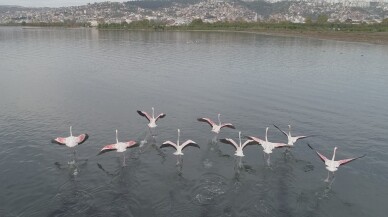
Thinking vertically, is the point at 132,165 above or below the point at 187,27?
below

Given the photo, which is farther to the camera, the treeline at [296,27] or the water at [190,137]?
the treeline at [296,27]

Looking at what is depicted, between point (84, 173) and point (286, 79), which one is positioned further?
point (286, 79)

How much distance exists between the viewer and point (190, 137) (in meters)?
34.0

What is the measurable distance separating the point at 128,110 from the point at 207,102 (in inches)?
387

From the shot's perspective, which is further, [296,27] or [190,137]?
[296,27]

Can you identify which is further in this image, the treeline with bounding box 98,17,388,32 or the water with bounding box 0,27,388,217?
the treeline with bounding box 98,17,388,32

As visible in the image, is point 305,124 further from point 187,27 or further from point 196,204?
point 187,27

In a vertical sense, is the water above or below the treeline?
below

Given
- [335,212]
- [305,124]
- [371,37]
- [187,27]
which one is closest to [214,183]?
[335,212]

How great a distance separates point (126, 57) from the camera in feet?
274

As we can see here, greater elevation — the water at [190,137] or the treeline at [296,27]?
the treeline at [296,27]

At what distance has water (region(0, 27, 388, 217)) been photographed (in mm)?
22844

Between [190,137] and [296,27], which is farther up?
[296,27]

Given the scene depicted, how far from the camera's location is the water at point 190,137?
22844mm
